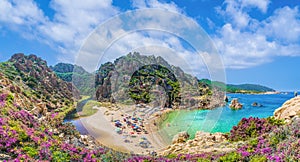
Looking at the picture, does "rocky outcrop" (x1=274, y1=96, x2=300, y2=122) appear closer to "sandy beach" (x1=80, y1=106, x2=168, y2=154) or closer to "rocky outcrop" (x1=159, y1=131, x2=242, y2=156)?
"rocky outcrop" (x1=159, y1=131, x2=242, y2=156)

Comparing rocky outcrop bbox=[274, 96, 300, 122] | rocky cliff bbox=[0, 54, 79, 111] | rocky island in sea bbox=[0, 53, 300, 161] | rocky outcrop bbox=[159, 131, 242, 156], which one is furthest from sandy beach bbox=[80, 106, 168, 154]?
rocky cliff bbox=[0, 54, 79, 111]

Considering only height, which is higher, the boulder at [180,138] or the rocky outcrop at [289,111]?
the rocky outcrop at [289,111]

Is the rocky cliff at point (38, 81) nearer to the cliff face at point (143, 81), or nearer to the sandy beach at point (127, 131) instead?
the sandy beach at point (127, 131)

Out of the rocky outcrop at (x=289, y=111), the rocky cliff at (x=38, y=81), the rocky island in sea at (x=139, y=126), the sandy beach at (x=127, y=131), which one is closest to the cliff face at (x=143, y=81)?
the rocky island in sea at (x=139, y=126)

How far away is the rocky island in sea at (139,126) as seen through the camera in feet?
25.1

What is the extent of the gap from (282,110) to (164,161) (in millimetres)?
10635

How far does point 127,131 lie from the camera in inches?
520

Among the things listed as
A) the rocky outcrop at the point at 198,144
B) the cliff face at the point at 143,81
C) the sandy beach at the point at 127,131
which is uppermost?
the cliff face at the point at 143,81

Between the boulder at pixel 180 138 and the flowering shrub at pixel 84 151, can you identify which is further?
the boulder at pixel 180 138

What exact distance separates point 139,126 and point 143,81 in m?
3.50

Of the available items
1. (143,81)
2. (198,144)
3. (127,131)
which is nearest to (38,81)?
(127,131)

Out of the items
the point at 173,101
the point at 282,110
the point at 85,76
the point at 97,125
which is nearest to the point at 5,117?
the point at 85,76

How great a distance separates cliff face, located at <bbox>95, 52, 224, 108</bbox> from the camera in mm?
10412

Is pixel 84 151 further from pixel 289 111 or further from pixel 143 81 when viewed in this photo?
A: pixel 289 111
